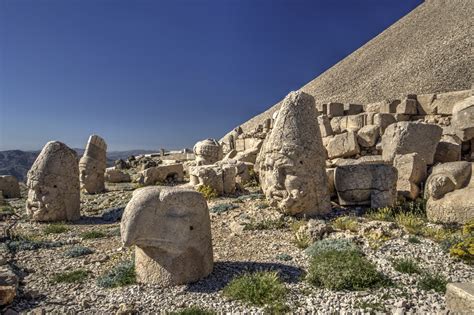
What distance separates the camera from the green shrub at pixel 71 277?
5.63 meters

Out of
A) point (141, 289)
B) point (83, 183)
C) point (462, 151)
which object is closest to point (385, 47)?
point (462, 151)

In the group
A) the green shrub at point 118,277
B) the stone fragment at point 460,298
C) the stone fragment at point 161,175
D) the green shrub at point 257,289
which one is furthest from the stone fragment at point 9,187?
the stone fragment at point 460,298

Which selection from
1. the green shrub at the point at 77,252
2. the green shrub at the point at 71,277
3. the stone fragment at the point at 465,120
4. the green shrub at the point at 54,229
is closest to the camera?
the green shrub at the point at 71,277

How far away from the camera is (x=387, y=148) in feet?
34.9

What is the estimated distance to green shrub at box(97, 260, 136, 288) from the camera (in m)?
5.36

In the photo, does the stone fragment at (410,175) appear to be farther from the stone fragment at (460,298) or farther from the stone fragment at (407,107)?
the stone fragment at (407,107)

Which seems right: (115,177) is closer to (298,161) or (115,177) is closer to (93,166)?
(93,166)

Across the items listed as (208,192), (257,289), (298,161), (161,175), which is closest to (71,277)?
(257,289)

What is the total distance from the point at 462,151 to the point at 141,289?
1144 cm

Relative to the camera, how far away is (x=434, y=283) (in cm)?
478

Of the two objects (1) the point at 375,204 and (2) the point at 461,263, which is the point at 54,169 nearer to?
(1) the point at 375,204

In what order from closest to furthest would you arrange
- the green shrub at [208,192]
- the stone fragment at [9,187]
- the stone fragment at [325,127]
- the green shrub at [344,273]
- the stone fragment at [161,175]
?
the green shrub at [344,273] < the green shrub at [208,192] < the stone fragment at [325,127] < the stone fragment at [9,187] < the stone fragment at [161,175]

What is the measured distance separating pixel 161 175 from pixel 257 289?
12.1 meters

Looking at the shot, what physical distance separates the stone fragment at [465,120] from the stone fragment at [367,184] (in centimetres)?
446
